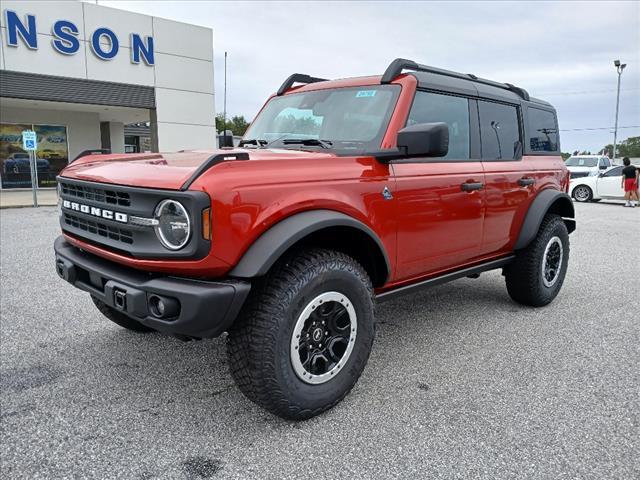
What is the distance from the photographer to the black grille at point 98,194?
2.49 metres

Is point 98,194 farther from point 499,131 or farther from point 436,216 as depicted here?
point 499,131

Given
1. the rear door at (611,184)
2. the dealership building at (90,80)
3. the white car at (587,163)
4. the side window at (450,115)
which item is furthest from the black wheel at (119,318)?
the white car at (587,163)

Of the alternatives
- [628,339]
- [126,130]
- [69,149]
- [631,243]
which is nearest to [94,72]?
[69,149]

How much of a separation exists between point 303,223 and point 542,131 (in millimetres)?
3415

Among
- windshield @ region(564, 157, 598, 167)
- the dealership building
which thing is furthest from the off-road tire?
the dealership building

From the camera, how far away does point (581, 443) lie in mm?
2451

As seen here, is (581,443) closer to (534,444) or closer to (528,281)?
(534,444)

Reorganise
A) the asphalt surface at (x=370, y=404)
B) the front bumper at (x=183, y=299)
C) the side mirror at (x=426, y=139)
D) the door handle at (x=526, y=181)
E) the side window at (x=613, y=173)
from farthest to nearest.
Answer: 1. the side window at (x=613, y=173)
2. the door handle at (x=526, y=181)
3. the side mirror at (x=426, y=139)
4. the asphalt surface at (x=370, y=404)
5. the front bumper at (x=183, y=299)

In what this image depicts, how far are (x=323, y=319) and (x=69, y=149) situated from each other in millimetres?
20880

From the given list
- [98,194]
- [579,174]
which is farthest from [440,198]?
[579,174]

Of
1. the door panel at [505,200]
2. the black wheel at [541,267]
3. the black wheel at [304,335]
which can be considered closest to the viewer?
the black wheel at [304,335]

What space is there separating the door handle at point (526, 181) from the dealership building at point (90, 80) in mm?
16324

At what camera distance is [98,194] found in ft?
8.82

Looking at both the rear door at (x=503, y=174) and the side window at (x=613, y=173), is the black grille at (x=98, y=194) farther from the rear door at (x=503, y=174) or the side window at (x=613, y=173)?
the side window at (x=613, y=173)
